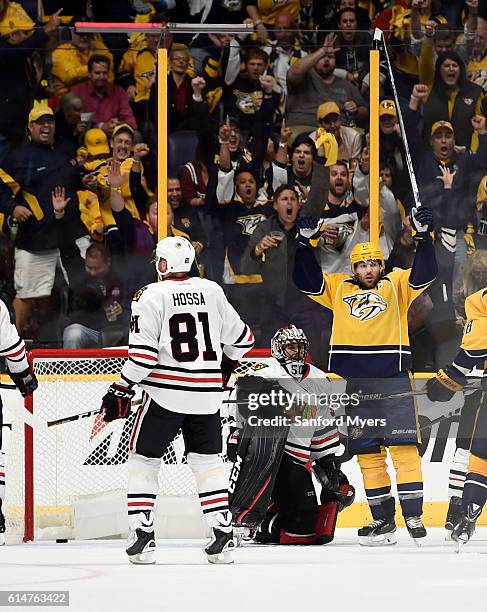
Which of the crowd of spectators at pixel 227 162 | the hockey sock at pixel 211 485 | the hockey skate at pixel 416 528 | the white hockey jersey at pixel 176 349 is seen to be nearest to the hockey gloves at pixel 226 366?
the white hockey jersey at pixel 176 349

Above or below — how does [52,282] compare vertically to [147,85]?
below

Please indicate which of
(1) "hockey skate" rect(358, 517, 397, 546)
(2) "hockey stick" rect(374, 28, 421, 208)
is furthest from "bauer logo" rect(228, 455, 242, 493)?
(2) "hockey stick" rect(374, 28, 421, 208)

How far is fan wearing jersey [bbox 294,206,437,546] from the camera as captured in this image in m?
5.18

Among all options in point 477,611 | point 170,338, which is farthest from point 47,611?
point 170,338

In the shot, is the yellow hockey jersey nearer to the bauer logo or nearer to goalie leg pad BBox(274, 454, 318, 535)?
goalie leg pad BBox(274, 454, 318, 535)

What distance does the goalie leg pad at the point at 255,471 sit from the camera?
504cm

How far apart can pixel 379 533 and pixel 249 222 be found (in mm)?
1766

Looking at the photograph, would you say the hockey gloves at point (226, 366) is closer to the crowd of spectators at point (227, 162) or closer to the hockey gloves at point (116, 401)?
the hockey gloves at point (116, 401)

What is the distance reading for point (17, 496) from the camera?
5.42 meters

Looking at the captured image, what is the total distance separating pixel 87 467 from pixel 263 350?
0.82m

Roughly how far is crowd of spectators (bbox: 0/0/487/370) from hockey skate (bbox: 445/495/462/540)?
106cm

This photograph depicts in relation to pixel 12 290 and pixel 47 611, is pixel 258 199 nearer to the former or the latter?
pixel 12 290

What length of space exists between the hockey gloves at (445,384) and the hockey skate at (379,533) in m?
0.50

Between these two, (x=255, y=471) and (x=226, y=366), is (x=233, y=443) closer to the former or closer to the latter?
(x=255, y=471)
